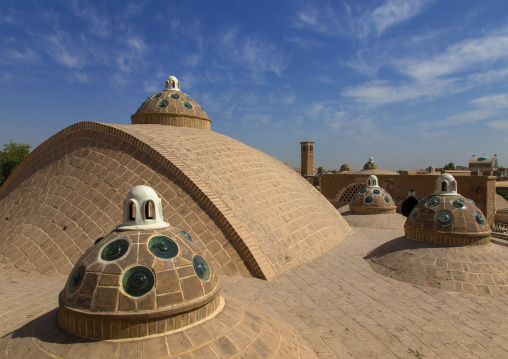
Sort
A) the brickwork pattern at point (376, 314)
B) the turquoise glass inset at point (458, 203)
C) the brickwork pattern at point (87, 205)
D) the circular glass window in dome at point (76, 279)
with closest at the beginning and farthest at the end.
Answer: the circular glass window in dome at point (76, 279) < the brickwork pattern at point (376, 314) < the brickwork pattern at point (87, 205) < the turquoise glass inset at point (458, 203)

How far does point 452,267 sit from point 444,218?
1176 mm

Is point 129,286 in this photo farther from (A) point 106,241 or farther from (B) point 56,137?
(B) point 56,137

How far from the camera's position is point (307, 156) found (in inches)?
1318

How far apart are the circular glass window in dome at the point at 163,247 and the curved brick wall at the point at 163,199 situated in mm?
3642

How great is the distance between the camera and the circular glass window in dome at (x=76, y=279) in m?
3.43

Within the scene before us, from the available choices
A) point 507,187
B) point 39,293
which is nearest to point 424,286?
point 39,293

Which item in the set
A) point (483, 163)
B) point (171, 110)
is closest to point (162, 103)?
point (171, 110)

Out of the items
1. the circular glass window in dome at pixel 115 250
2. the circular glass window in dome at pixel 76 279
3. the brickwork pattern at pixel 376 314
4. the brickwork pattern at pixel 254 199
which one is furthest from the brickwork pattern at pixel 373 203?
the circular glass window in dome at pixel 76 279

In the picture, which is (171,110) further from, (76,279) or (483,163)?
(483,163)

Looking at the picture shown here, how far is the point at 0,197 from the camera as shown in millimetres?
11039

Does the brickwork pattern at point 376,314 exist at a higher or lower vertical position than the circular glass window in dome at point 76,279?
lower

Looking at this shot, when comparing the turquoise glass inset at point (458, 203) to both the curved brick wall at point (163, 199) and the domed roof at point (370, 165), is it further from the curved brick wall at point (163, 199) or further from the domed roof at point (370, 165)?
the domed roof at point (370, 165)

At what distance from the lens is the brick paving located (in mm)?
4805

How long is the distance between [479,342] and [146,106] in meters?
11.4
